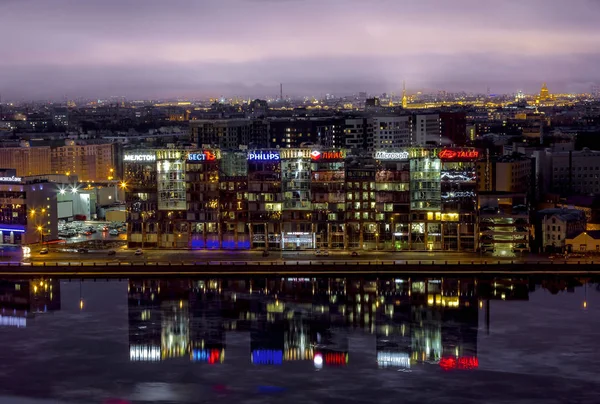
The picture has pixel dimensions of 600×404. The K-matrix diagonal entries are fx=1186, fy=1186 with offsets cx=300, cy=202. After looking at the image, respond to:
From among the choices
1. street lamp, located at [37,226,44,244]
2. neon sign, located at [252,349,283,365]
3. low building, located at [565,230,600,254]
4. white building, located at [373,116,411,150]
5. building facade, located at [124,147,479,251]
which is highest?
white building, located at [373,116,411,150]

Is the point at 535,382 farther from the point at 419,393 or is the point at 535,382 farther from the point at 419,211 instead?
the point at 419,211

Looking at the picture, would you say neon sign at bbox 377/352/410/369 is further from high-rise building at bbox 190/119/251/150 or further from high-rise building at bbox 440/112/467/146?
high-rise building at bbox 440/112/467/146

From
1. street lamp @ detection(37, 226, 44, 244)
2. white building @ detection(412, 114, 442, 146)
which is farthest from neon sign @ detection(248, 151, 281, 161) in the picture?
white building @ detection(412, 114, 442, 146)

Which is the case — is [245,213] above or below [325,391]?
above

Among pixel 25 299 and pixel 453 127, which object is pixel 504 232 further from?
pixel 453 127

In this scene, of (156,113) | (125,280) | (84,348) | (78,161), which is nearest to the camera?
(84,348)

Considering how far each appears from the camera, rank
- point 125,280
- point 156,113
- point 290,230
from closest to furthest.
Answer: point 125,280, point 290,230, point 156,113

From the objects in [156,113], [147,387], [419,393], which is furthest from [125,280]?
[156,113]
